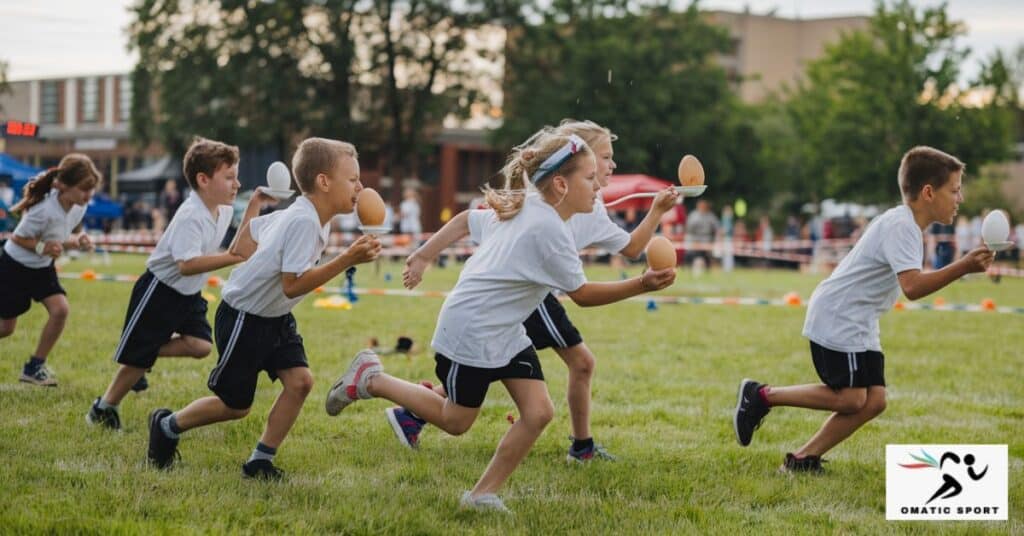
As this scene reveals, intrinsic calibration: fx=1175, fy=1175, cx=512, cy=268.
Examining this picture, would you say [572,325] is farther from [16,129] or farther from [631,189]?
[631,189]

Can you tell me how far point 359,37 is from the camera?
43.8 m

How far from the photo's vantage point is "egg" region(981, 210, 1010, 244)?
545cm

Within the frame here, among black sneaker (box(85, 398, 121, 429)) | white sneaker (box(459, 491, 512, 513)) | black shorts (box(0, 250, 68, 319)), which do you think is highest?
black shorts (box(0, 250, 68, 319))

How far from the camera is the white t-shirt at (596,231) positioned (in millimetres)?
6328

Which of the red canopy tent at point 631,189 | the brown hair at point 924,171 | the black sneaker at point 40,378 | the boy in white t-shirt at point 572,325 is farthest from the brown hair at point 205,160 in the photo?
the red canopy tent at point 631,189

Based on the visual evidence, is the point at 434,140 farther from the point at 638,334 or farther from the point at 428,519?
the point at 428,519

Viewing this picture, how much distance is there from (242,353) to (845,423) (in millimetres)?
3075

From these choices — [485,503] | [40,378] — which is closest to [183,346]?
[40,378]

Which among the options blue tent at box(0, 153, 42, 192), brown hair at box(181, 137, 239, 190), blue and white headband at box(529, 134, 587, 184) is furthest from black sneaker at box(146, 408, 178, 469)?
blue tent at box(0, 153, 42, 192)

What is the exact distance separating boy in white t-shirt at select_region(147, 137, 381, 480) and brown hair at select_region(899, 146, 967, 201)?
Result: 2.79 meters

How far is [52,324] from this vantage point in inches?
333

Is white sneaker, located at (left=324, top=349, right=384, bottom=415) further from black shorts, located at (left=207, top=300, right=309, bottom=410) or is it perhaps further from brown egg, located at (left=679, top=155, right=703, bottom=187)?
brown egg, located at (left=679, top=155, right=703, bottom=187)

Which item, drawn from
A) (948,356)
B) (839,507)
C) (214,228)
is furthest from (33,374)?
(948,356)

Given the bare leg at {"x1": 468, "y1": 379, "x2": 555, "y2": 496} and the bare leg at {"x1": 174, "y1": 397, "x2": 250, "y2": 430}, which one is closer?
the bare leg at {"x1": 468, "y1": 379, "x2": 555, "y2": 496}
